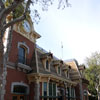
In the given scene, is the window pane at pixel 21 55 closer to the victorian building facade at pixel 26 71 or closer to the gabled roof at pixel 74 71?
the victorian building facade at pixel 26 71

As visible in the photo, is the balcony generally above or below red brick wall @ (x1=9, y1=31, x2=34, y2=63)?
below

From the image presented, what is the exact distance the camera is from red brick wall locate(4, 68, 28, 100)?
1043 cm

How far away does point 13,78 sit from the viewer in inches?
442

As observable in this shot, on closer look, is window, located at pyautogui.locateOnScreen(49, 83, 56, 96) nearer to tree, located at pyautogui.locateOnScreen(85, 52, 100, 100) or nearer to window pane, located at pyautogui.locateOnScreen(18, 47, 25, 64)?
window pane, located at pyautogui.locateOnScreen(18, 47, 25, 64)

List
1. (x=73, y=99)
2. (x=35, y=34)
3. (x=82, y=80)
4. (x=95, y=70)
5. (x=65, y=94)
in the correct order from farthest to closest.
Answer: (x=95, y=70) → (x=82, y=80) → (x=73, y=99) → (x=65, y=94) → (x=35, y=34)

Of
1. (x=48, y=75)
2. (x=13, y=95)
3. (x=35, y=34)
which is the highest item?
(x=35, y=34)

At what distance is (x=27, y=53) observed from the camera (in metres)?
13.7

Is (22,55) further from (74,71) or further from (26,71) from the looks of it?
(74,71)

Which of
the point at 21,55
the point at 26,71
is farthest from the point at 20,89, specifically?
the point at 21,55

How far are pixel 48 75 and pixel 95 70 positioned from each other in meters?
17.4

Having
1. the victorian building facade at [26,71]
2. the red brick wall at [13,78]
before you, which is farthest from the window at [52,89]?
the red brick wall at [13,78]

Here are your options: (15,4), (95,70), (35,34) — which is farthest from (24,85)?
(95,70)

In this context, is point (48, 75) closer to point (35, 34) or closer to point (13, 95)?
point (13, 95)

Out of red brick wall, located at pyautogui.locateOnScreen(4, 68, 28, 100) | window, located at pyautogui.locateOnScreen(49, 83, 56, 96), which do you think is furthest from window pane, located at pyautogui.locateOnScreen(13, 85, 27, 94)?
window, located at pyautogui.locateOnScreen(49, 83, 56, 96)
